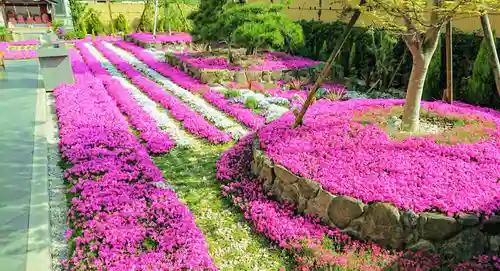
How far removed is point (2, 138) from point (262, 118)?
6.43m

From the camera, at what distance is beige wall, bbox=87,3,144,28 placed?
39.6m

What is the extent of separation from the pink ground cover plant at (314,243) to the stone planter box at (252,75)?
9213 mm

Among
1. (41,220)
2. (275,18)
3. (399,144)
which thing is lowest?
(41,220)

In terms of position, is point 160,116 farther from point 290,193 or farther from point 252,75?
point 290,193

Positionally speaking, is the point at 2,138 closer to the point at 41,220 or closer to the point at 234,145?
the point at 41,220

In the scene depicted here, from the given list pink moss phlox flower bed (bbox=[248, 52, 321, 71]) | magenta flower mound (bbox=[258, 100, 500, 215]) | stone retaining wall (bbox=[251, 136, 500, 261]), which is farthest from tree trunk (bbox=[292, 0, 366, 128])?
pink moss phlox flower bed (bbox=[248, 52, 321, 71])

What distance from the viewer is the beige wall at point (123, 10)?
3959cm

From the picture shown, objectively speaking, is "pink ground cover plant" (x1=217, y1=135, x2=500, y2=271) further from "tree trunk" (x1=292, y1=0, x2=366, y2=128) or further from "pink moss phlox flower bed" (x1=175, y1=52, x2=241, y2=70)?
"pink moss phlox flower bed" (x1=175, y1=52, x2=241, y2=70)

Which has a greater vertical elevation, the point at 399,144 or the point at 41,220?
the point at 399,144

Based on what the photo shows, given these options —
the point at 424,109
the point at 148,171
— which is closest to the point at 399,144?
the point at 424,109

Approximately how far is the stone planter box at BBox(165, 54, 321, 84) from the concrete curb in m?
7.40

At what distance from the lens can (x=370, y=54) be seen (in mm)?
14875

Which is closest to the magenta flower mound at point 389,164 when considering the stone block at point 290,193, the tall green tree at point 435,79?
the stone block at point 290,193

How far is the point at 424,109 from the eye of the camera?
8.28 meters
